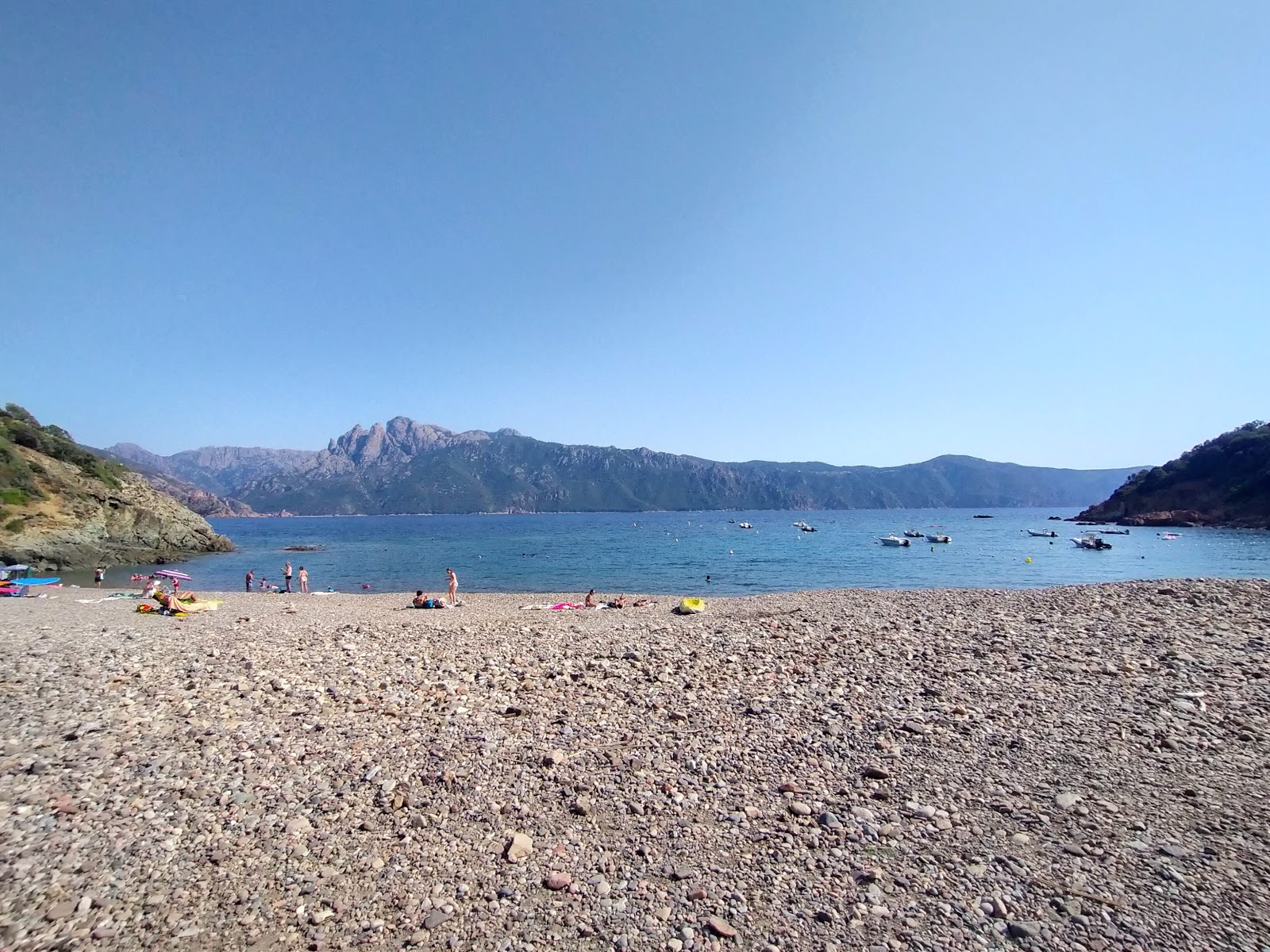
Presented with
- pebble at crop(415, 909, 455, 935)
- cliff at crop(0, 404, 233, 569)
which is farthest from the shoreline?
pebble at crop(415, 909, 455, 935)

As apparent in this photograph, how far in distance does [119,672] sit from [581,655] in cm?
890

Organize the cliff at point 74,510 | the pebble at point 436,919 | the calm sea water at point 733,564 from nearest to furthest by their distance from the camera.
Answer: the pebble at point 436,919
the calm sea water at point 733,564
the cliff at point 74,510

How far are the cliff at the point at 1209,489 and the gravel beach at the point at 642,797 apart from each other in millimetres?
124418

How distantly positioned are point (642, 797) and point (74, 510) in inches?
2572

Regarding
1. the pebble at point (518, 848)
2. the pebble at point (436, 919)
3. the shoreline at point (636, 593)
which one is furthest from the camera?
the shoreline at point (636, 593)

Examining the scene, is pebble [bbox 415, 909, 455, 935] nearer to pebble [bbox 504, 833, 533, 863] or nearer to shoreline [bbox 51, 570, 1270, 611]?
pebble [bbox 504, 833, 533, 863]

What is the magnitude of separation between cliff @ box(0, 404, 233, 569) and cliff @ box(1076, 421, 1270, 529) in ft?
494

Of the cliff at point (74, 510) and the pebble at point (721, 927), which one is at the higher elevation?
the cliff at point (74, 510)

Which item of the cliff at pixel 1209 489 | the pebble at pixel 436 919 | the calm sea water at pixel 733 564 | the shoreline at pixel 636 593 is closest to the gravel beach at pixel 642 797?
the pebble at pixel 436 919

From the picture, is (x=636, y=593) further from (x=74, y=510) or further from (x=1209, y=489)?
(x=1209, y=489)

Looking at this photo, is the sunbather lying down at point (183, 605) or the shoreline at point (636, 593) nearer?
the sunbather lying down at point (183, 605)

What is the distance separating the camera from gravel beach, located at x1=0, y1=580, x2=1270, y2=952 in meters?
5.01

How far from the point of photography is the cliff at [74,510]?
4541 cm

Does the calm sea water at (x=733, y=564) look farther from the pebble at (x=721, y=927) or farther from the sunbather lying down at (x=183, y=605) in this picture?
the pebble at (x=721, y=927)
